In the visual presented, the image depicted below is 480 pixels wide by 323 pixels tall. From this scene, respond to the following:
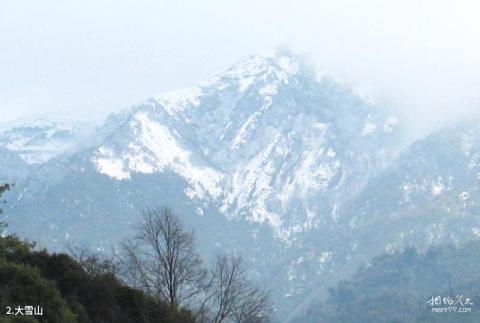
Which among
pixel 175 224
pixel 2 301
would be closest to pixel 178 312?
pixel 175 224

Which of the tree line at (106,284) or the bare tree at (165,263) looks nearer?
the tree line at (106,284)

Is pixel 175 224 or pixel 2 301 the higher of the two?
pixel 175 224

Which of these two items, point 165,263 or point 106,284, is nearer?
point 106,284

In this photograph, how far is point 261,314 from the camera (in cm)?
7700

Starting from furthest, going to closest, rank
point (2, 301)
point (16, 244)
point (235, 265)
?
point (235, 265), point (16, 244), point (2, 301)

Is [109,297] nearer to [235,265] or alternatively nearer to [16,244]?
[16,244]

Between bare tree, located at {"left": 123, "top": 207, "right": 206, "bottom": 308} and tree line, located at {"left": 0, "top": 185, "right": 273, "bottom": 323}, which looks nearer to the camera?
tree line, located at {"left": 0, "top": 185, "right": 273, "bottom": 323}

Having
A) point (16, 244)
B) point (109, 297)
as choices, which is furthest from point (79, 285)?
point (16, 244)

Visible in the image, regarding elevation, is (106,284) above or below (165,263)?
below

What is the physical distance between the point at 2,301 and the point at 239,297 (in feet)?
115

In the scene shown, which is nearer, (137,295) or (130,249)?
(137,295)

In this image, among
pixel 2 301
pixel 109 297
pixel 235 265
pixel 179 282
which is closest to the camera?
pixel 2 301

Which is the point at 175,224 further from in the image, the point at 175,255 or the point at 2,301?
the point at 2,301

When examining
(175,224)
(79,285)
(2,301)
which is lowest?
(2,301)
